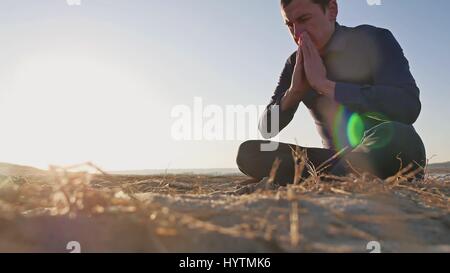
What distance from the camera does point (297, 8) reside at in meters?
3.03

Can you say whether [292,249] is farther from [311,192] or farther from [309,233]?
[311,192]

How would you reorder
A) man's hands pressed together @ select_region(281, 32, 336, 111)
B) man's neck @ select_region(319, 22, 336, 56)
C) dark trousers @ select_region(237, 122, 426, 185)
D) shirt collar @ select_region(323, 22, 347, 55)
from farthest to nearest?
man's neck @ select_region(319, 22, 336, 56), shirt collar @ select_region(323, 22, 347, 55), man's hands pressed together @ select_region(281, 32, 336, 111), dark trousers @ select_region(237, 122, 426, 185)

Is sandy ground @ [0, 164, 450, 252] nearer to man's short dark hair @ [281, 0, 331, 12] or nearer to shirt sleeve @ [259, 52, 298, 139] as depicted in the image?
shirt sleeve @ [259, 52, 298, 139]

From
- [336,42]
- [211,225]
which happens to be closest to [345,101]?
[336,42]

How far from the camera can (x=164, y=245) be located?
0.84 m

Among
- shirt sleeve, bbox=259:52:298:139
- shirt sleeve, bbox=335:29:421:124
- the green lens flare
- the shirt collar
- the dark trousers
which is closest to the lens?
the dark trousers

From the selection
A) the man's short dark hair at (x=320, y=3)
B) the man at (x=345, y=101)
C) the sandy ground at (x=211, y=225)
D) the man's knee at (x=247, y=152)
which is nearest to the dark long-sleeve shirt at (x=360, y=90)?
the man at (x=345, y=101)

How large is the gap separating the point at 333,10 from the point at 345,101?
3.32ft

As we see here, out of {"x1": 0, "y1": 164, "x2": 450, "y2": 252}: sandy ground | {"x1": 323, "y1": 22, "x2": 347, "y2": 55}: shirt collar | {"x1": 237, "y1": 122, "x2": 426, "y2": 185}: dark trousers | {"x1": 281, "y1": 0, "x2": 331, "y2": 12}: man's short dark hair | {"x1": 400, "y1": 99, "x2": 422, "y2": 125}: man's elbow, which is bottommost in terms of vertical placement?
{"x1": 0, "y1": 164, "x2": 450, "y2": 252}: sandy ground

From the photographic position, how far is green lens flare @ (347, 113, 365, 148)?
8.92 feet

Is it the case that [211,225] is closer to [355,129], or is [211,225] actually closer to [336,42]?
[355,129]

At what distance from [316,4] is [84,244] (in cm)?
263

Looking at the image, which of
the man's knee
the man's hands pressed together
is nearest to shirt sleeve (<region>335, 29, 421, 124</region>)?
the man's hands pressed together

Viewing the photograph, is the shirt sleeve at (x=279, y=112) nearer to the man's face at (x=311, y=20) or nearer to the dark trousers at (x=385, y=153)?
the man's face at (x=311, y=20)
